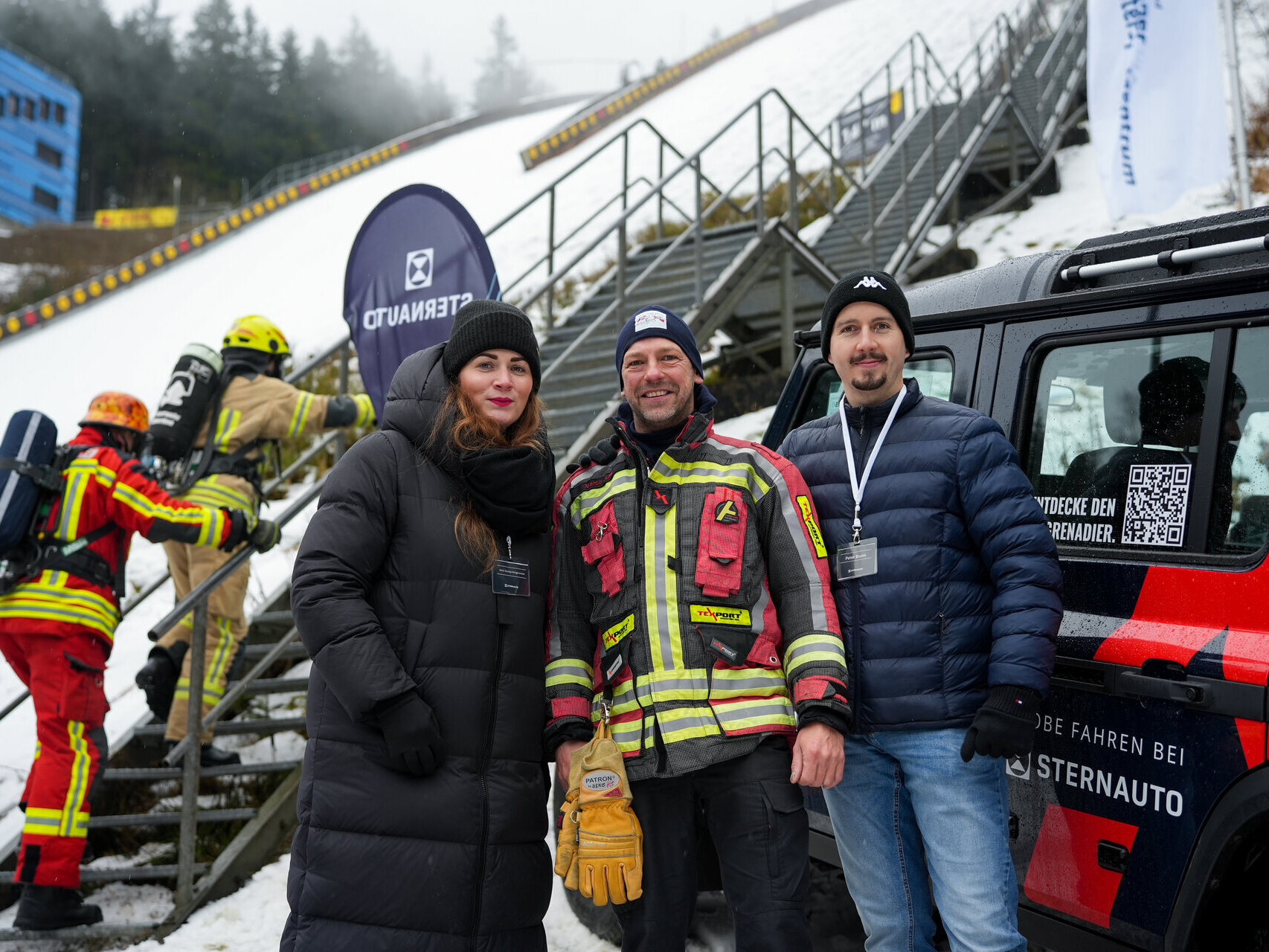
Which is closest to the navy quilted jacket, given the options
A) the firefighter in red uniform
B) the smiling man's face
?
the smiling man's face

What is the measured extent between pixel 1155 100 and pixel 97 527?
677 cm

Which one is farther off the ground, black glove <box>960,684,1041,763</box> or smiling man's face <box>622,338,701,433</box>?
smiling man's face <box>622,338,701,433</box>

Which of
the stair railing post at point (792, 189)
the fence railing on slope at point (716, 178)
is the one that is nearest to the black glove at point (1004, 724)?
the fence railing on slope at point (716, 178)

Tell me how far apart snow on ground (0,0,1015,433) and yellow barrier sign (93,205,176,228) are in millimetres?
8447

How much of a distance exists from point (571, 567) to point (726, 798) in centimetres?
66

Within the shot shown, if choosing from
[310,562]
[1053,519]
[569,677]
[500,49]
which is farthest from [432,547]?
[500,49]

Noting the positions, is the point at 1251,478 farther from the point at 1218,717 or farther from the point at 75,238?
the point at 75,238

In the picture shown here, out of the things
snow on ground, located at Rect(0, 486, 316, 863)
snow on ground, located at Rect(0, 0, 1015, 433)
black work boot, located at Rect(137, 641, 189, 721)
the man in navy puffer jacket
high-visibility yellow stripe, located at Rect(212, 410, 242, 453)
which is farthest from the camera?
snow on ground, located at Rect(0, 0, 1015, 433)

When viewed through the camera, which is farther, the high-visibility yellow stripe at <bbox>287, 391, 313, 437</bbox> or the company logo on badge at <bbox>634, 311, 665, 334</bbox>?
the high-visibility yellow stripe at <bbox>287, 391, 313, 437</bbox>

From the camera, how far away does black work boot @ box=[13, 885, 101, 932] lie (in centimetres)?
371

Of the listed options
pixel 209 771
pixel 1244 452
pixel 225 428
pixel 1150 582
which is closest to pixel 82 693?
pixel 209 771

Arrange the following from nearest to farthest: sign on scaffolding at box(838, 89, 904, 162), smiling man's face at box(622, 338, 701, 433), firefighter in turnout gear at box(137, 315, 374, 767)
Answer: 1. smiling man's face at box(622, 338, 701, 433)
2. firefighter in turnout gear at box(137, 315, 374, 767)
3. sign on scaffolding at box(838, 89, 904, 162)

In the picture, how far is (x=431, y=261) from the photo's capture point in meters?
4.38

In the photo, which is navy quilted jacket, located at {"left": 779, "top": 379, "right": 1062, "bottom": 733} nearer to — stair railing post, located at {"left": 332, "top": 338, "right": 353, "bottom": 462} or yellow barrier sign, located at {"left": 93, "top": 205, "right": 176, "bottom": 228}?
stair railing post, located at {"left": 332, "top": 338, "right": 353, "bottom": 462}
